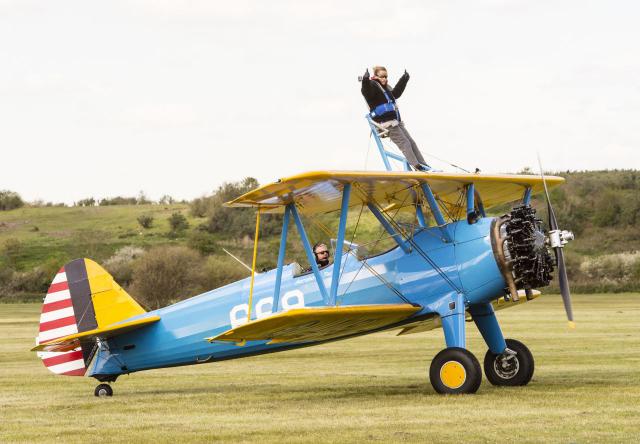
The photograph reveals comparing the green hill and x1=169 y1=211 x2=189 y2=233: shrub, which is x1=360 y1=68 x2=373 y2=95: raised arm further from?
x1=169 y1=211 x2=189 y2=233: shrub

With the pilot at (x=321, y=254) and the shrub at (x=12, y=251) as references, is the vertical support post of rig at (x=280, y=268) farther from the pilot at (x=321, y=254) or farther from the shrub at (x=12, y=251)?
the shrub at (x=12, y=251)

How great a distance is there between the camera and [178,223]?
74.9m

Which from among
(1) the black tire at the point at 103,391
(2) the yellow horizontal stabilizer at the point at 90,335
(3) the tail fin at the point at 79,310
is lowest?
(1) the black tire at the point at 103,391

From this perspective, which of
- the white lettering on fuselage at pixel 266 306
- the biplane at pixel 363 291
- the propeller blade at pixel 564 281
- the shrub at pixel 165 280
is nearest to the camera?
the biplane at pixel 363 291

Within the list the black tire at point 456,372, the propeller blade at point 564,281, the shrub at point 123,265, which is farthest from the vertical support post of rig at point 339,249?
the shrub at point 123,265

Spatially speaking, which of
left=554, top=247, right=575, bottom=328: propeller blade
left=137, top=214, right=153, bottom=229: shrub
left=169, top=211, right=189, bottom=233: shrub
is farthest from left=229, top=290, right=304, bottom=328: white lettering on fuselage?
left=137, top=214, right=153, bottom=229: shrub

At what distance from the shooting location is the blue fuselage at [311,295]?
1167cm

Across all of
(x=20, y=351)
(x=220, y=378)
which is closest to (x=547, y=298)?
(x=20, y=351)

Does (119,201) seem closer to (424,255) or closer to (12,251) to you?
(12,251)

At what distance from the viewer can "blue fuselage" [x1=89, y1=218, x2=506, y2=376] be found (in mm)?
11672

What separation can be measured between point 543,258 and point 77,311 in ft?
20.3

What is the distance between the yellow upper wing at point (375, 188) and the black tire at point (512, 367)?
1.89 m

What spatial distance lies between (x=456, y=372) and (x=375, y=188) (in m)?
2.24

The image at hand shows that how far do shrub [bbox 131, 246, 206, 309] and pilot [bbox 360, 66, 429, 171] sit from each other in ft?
108
